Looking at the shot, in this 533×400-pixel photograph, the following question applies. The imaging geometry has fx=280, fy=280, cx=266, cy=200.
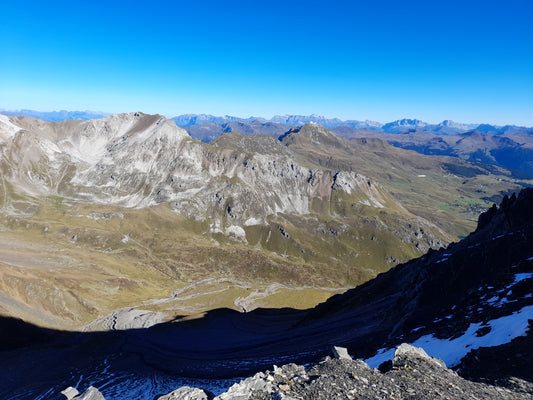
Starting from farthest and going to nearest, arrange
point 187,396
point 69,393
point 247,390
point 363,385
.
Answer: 1. point 69,393
2. point 187,396
3. point 363,385
4. point 247,390

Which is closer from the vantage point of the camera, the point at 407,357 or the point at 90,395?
the point at 90,395

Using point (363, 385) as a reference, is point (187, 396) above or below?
below

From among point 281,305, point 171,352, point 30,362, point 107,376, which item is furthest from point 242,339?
point 281,305

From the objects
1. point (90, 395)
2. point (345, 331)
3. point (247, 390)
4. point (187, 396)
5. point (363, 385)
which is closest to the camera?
point (247, 390)

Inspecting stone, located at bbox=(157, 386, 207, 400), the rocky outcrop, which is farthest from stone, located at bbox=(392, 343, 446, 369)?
stone, located at bbox=(157, 386, 207, 400)

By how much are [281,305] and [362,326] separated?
91109mm

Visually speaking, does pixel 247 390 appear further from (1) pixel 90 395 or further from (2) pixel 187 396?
(1) pixel 90 395

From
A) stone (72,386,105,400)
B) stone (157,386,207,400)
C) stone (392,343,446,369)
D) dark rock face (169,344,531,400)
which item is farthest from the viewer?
stone (392,343,446,369)

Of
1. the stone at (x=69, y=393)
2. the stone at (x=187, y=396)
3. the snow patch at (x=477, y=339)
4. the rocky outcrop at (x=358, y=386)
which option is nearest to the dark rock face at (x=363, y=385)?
the rocky outcrop at (x=358, y=386)

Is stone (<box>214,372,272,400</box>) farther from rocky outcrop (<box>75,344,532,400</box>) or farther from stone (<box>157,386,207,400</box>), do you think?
stone (<box>157,386,207,400</box>)

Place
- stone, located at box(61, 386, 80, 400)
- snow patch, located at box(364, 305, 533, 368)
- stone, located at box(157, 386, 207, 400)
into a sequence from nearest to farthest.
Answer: stone, located at box(157, 386, 207, 400) < stone, located at box(61, 386, 80, 400) < snow patch, located at box(364, 305, 533, 368)

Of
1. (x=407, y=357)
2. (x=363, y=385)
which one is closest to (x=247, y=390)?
(x=363, y=385)

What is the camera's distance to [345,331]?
69.6m

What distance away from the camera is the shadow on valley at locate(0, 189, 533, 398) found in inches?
1873
